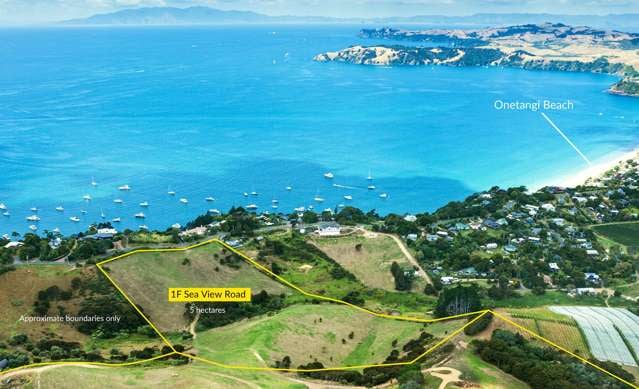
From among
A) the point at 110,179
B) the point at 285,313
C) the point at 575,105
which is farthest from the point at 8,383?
the point at 575,105

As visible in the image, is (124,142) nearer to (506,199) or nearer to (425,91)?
(506,199)

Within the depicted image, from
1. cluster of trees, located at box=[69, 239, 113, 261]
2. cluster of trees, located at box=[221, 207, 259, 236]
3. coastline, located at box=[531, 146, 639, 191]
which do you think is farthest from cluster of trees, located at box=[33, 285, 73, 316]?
coastline, located at box=[531, 146, 639, 191]

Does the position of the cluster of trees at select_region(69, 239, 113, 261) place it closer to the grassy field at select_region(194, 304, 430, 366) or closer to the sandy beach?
the grassy field at select_region(194, 304, 430, 366)

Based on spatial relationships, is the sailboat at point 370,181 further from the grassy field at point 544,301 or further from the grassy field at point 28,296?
the grassy field at point 28,296

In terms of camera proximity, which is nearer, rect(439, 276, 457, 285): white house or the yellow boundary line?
the yellow boundary line

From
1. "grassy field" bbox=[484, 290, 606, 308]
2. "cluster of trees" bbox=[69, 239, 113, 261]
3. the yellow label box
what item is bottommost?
"grassy field" bbox=[484, 290, 606, 308]

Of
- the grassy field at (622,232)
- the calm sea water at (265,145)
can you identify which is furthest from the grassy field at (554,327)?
the calm sea water at (265,145)
